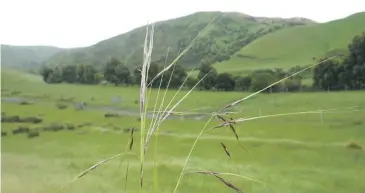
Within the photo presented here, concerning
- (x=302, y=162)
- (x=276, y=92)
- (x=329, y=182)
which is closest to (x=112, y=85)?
(x=276, y=92)

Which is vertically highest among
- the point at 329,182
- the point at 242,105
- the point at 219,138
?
the point at 242,105

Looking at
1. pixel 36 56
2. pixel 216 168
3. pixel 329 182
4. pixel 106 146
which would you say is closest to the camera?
pixel 329 182

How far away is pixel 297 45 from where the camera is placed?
215cm

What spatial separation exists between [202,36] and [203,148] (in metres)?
0.54

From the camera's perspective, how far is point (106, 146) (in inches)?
86.6

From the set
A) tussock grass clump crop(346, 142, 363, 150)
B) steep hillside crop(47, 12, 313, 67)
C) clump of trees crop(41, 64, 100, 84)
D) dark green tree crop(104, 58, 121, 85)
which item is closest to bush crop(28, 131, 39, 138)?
clump of trees crop(41, 64, 100, 84)

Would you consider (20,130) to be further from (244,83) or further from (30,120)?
(244,83)

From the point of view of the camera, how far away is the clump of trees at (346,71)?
199 cm

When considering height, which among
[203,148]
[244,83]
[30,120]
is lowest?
[203,148]

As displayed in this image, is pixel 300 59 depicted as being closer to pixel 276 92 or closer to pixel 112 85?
pixel 276 92

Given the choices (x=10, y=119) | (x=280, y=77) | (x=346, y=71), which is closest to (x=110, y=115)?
(x=10, y=119)

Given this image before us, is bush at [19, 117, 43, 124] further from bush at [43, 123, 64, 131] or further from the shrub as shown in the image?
the shrub

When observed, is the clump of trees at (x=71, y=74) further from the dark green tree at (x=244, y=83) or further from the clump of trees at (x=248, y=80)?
the dark green tree at (x=244, y=83)

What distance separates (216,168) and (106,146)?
1.92 ft
